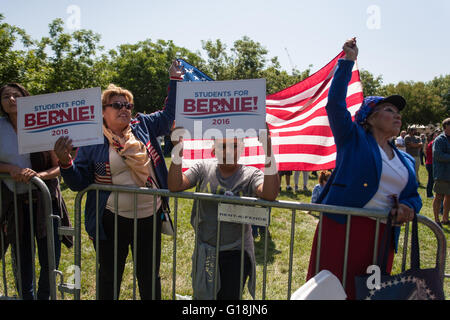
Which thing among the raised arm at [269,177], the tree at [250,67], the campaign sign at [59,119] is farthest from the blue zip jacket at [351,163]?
the tree at [250,67]

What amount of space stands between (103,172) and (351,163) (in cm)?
186

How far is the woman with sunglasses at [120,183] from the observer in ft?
8.63

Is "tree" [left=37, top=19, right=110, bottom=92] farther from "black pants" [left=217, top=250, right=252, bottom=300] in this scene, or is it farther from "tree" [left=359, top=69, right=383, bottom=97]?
"tree" [left=359, top=69, right=383, bottom=97]

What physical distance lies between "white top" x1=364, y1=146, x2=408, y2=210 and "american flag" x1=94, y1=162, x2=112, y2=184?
193 centimetres

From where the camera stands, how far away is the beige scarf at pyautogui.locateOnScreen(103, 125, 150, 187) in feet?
8.50

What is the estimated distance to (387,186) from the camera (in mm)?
2248

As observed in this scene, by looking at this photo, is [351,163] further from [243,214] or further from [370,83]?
[370,83]

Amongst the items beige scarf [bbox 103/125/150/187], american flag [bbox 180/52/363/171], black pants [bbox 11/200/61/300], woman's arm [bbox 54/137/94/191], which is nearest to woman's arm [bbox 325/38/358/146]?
american flag [bbox 180/52/363/171]

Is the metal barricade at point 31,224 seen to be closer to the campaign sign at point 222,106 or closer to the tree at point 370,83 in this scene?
the campaign sign at point 222,106

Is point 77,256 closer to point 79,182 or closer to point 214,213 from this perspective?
point 79,182

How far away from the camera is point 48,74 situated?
1234 centimetres

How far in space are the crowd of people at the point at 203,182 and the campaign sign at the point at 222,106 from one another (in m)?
0.18

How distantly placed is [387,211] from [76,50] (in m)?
16.8
